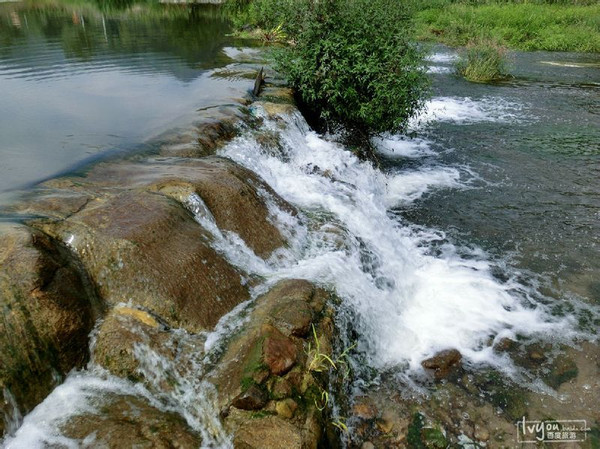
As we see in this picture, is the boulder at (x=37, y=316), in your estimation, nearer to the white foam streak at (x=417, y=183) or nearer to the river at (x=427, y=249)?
the river at (x=427, y=249)

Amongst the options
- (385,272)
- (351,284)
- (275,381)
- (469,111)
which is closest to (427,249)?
(385,272)

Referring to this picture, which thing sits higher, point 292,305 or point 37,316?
point 37,316

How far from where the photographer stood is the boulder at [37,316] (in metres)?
3.16

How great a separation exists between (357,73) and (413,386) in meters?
6.49

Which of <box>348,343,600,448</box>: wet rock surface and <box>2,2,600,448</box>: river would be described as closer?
<box>348,343,600,448</box>: wet rock surface

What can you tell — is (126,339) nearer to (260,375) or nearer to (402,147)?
(260,375)

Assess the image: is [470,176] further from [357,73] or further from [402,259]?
[402,259]

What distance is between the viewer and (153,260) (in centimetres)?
414

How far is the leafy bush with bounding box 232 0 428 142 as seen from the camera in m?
9.00

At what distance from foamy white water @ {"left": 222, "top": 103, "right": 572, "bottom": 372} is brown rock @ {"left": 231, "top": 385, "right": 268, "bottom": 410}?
160cm

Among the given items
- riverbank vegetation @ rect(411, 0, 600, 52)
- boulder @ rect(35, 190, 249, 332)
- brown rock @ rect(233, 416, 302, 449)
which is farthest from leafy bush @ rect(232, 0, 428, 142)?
riverbank vegetation @ rect(411, 0, 600, 52)

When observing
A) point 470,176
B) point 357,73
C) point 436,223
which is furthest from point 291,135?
point 470,176

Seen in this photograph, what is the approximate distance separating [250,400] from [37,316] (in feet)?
5.66

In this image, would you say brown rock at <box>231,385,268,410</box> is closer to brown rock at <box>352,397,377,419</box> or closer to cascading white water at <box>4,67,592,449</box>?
cascading white water at <box>4,67,592,449</box>
